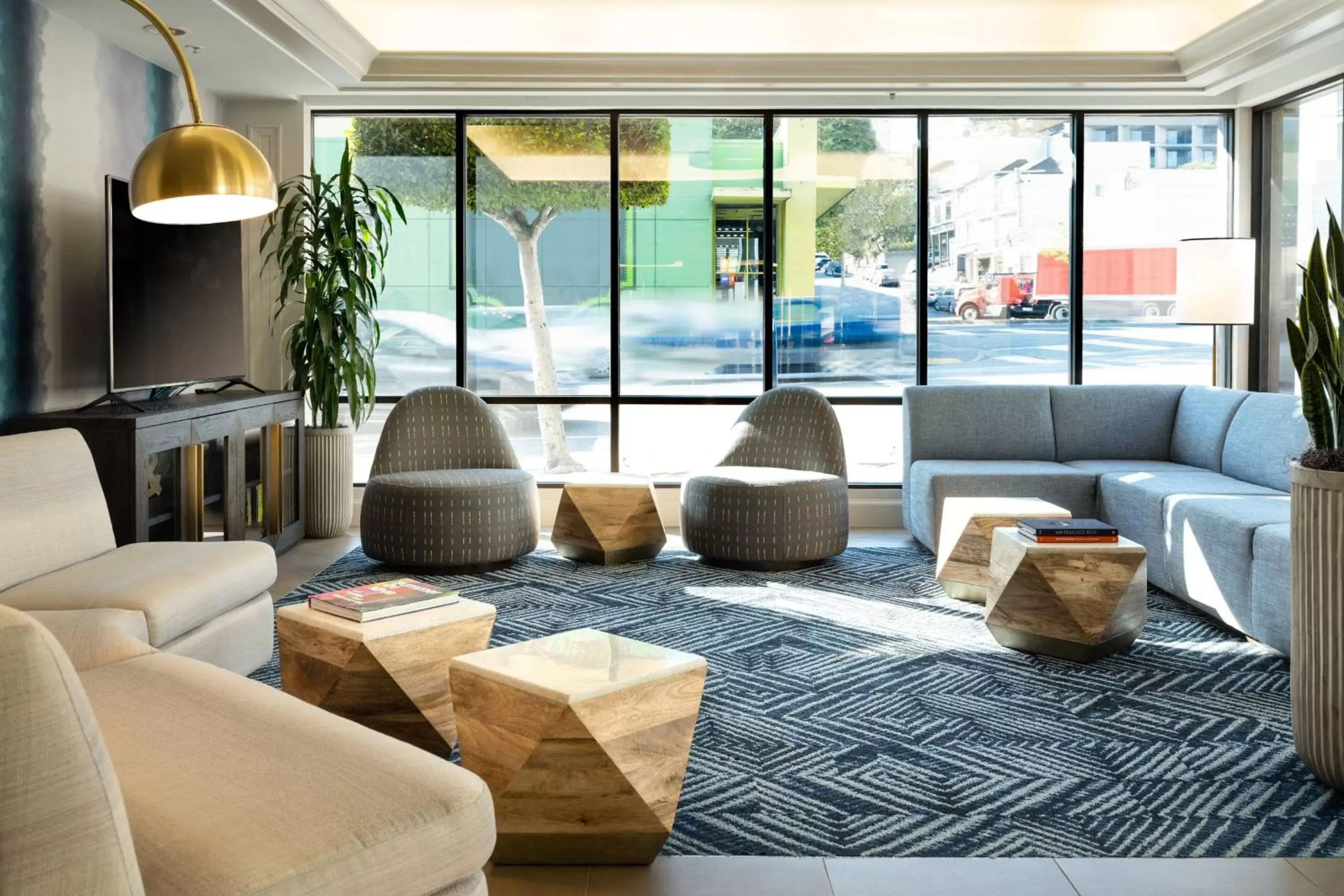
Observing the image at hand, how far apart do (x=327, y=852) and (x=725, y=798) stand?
1347mm

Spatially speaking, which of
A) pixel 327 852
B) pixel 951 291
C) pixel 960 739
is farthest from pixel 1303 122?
pixel 327 852

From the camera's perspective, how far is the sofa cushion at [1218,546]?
3977 mm

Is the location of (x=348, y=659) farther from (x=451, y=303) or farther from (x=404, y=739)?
(x=451, y=303)

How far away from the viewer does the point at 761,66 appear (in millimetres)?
6004

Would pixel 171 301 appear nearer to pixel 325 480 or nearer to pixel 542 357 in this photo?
pixel 325 480

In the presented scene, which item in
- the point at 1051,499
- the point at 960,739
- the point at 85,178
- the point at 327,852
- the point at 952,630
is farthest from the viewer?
the point at 1051,499

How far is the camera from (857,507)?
6.57 metres

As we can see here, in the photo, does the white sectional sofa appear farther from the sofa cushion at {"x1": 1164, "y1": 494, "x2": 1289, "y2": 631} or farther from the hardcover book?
the sofa cushion at {"x1": 1164, "y1": 494, "x2": 1289, "y2": 631}

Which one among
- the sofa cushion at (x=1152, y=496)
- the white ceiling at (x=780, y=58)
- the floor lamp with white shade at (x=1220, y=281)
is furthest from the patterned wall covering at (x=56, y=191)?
the floor lamp with white shade at (x=1220, y=281)

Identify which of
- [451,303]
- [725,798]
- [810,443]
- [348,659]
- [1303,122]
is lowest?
[725,798]

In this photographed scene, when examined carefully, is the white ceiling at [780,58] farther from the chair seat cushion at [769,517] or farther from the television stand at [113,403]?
the chair seat cushion at [769,517]

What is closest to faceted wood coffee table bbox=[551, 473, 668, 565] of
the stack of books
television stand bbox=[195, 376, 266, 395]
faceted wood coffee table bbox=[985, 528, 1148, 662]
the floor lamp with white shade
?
television stand bbox=[195, 376, 266, 395]

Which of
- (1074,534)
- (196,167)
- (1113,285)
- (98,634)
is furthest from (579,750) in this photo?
(1113,285)

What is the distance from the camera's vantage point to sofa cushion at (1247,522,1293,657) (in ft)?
12.1
